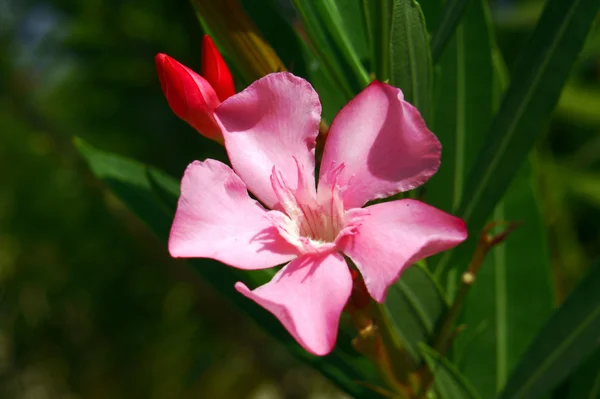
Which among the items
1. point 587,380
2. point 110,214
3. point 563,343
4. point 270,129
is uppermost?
point 270,129

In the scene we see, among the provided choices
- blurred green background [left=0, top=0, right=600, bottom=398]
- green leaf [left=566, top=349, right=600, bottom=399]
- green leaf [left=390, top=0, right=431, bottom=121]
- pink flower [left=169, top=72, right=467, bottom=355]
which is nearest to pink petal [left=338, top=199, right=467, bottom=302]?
pink flower [left=169, top=72, right=467, bottom=355]

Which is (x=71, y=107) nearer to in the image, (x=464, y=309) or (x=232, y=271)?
(x=232, y=271)

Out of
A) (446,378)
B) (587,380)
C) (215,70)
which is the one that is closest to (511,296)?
(587,380)

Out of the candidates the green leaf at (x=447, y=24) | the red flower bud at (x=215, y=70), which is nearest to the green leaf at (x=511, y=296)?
the green leaf at (x=447, y=24)

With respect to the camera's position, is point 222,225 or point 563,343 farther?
point 563,343

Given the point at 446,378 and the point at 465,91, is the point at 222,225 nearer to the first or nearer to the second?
the point at 446,378

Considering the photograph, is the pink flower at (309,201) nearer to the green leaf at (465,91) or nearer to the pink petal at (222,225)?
the pink petal at (222,225)

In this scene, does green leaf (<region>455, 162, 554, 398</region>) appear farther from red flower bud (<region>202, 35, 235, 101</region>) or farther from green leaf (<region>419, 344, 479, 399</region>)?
red flower bud (<region>202, 35, 235, 101</region>)
